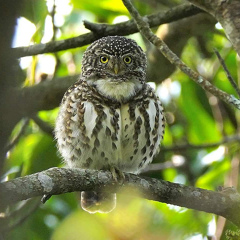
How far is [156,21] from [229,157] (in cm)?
154

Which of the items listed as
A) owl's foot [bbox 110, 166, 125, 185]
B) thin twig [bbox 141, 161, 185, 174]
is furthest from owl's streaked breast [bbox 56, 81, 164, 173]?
thin twig [bbox 141, 161, 185, 174]

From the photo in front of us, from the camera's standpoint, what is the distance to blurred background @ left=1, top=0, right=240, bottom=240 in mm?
3039

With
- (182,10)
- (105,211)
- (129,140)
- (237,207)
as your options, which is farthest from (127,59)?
(237,207)

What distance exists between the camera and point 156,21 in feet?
13.4

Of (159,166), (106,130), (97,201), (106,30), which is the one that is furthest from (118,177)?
(159,166)

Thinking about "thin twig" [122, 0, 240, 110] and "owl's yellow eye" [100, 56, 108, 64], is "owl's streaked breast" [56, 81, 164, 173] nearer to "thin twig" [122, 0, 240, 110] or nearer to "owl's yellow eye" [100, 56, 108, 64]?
"owl's yellow eye" [100, 56, 108, 64]

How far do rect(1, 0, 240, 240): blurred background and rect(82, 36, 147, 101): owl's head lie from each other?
0.34 m

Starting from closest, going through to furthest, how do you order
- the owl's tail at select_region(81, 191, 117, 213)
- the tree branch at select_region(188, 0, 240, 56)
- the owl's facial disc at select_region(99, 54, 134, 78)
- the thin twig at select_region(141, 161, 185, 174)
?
the tree branch at select_region(188, 0, 240, 56)
the owl's facial disc at select_region(99, 54, 134, 78)
the owl's tail at select_region(81, 191, 117, 213)
the thin twig at select_region(141, 161, 185, 174)

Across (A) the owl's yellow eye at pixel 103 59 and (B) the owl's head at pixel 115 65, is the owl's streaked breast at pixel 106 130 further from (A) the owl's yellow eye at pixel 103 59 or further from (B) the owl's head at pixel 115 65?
(A) the owl's yellow eye at pixel 103 59

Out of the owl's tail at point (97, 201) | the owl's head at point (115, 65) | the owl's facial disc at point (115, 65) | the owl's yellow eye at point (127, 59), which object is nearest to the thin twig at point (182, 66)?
the owl's head at point (115, 65)

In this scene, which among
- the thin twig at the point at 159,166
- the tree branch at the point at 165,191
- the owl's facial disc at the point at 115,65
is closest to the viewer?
the tree branch at the point at 165,191

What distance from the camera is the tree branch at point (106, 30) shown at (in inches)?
156

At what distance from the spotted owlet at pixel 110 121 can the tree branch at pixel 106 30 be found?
0.28 meters

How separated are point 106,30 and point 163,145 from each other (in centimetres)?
161
